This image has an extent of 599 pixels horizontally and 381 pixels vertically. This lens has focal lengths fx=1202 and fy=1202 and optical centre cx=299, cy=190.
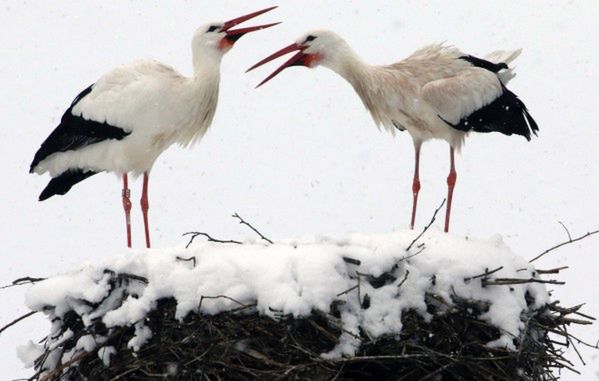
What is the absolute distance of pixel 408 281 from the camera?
6430 millimetres

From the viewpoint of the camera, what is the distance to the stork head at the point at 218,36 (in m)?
8.96

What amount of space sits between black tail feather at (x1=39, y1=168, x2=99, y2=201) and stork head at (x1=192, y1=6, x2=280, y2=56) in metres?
1.30

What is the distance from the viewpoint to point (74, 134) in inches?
354

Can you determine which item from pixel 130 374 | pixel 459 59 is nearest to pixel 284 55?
pixel 459 59

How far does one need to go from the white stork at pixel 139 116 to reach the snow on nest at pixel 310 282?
6.64 ft

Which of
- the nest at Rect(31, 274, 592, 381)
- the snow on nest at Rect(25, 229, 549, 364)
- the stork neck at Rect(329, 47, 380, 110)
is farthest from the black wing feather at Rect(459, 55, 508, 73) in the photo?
the nest at Rect(31, 274, 592, 381)

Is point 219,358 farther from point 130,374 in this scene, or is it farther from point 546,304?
point 546,304

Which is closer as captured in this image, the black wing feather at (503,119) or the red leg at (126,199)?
the black wing feather at (503,119)

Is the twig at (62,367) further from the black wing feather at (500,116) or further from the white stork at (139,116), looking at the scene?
the black wing feather at (500,116)

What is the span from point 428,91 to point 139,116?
6.88 ft

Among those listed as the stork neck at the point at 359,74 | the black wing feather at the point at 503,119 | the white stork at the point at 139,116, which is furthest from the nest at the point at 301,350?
the stork neck at the point at 359,74

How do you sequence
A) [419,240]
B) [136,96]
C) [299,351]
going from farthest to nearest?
[136,96] < [419,240] < [299,351]

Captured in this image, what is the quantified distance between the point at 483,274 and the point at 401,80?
2562 millimetres

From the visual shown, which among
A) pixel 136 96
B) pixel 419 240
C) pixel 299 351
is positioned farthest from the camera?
pixel 136 96
